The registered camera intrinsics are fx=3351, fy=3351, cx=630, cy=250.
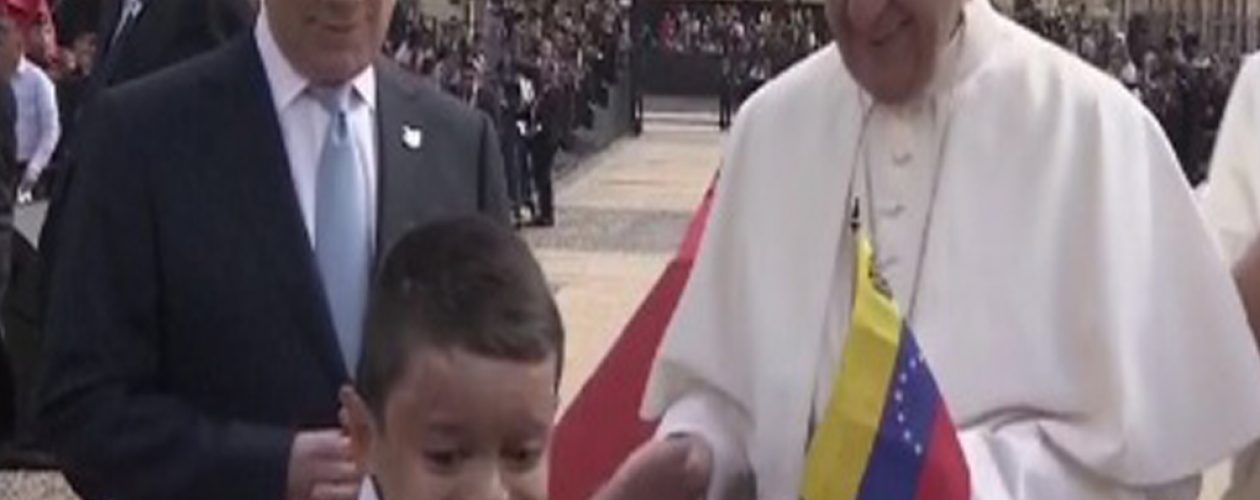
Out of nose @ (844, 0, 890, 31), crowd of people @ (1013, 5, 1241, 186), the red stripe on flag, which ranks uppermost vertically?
nose @ (844, 0, 890, 31)

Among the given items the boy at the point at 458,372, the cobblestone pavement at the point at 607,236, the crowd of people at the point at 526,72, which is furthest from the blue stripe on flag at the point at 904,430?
the crowd of people at the point at 526,72

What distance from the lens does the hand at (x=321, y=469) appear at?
343 cm

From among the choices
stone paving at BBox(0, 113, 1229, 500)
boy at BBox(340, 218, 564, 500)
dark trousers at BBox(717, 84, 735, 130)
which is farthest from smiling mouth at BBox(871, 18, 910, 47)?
dark trousers at BBox(717, 84, 735, 130)

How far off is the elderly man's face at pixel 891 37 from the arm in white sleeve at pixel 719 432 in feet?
1.44

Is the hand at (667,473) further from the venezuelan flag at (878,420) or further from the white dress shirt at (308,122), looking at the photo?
the white dress shirt at (308,122)

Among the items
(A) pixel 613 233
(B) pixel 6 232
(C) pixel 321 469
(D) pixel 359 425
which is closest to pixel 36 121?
(B) pixel 6 232

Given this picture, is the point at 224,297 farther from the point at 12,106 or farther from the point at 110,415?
the point at 12,106

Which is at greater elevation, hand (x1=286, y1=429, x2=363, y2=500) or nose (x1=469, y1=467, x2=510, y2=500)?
nose (x1=469, y1=467, x2=510, y2=500)

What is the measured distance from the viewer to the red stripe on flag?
3.62 metres

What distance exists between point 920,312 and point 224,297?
0.84 m

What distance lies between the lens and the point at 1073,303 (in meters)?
3.90

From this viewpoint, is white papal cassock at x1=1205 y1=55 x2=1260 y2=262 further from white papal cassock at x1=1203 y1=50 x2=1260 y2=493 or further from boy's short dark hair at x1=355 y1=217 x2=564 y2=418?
boy's short dark hair at x1=355 y1=217 x2=564 y2=418

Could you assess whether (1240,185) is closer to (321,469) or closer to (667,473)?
(667,473)

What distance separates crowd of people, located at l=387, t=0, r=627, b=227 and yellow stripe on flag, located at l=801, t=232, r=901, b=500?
11.2 meters
